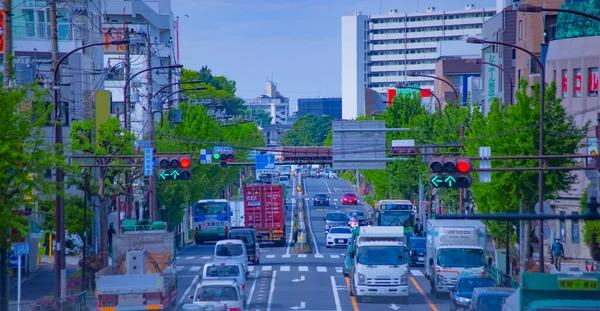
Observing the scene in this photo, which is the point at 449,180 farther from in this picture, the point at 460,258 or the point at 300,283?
the point at 300,283

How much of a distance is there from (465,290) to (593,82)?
22.0 m

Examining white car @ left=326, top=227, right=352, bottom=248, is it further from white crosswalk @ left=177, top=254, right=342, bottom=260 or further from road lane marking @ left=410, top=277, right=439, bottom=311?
road lane marking @ left=410, top=277, right=439, bottom=311

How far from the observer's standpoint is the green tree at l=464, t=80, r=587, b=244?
36438 millimetres

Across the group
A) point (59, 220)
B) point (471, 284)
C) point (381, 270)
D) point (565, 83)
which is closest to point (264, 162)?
point (565, 83)

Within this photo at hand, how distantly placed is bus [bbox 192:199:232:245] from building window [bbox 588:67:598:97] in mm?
26679

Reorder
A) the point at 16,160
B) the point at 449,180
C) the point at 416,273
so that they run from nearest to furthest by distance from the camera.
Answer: the point at 16,160 → the point at 449,180 → the point at 416,273

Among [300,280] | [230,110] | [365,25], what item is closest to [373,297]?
[300,280]

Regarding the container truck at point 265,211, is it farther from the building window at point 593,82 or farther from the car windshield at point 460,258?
the car windshield at point 460,258

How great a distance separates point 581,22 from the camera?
50.3m

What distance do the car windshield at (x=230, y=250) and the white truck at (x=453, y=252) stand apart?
355 inches

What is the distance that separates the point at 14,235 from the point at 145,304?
6.00 meters

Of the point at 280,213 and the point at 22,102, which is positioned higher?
the point at 22,102

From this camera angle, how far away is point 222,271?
34469 millimetres

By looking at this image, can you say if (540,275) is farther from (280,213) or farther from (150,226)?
(280,213)
